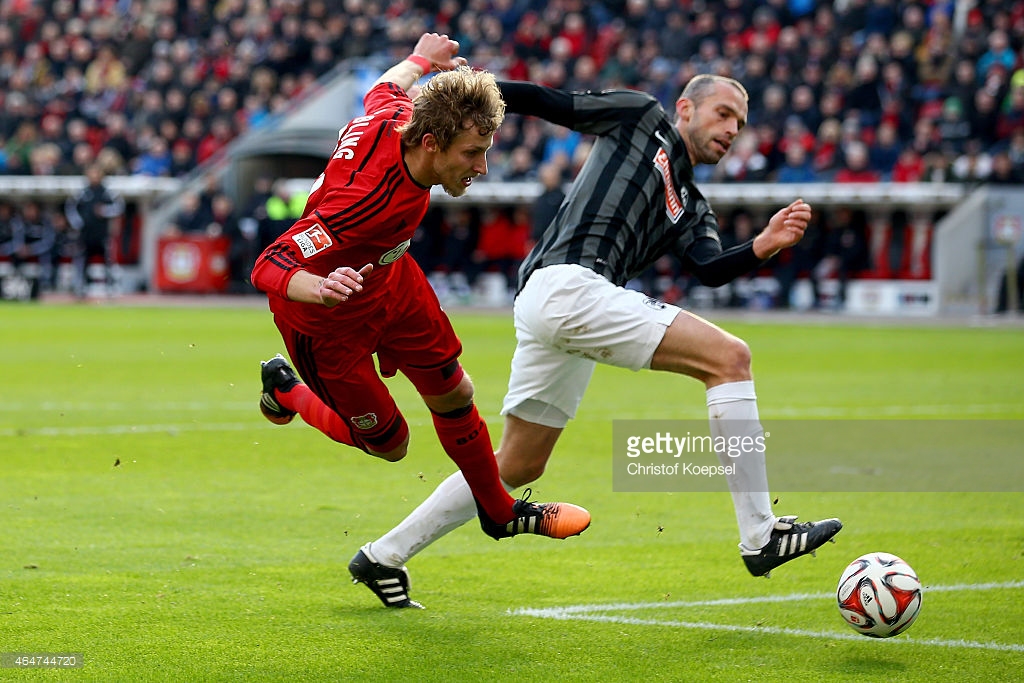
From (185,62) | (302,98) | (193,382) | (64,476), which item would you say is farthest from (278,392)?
(185,62)

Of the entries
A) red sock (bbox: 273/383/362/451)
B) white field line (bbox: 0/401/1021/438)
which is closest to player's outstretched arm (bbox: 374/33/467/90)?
red sock (bbox: 273/383/362/451)

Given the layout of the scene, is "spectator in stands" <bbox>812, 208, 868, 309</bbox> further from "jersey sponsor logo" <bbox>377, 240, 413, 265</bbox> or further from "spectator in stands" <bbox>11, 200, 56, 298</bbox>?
"jersey sponsor logo" <bbox>377, 240, 413, 265</bbox>

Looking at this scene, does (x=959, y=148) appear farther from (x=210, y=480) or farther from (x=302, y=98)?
(x=210, y=480)

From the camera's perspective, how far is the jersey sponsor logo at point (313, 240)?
509cm

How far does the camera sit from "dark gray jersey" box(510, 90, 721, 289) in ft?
18.8

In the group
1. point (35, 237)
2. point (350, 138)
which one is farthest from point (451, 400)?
point (35, 237)

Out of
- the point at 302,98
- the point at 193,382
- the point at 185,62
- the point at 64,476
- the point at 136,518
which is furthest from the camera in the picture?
the point at 185,62

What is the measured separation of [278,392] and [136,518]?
3.89 ft

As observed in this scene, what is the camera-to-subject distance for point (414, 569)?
637 centimetres

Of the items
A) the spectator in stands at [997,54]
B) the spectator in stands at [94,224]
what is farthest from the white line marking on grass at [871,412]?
the spectator in stands at [94,224]

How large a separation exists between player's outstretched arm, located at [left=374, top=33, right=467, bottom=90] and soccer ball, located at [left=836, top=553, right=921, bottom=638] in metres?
2.54

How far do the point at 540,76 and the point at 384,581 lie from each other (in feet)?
82.5

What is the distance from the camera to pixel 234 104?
33875mm

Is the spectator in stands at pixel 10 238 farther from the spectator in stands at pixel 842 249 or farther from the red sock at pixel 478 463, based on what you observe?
the red sock at pixel 478 463
